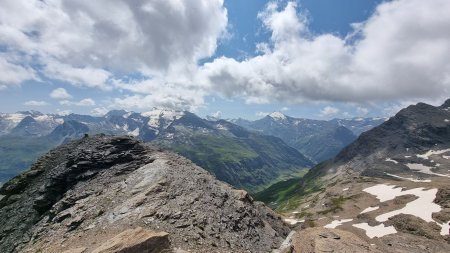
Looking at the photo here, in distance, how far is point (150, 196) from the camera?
47.3 m

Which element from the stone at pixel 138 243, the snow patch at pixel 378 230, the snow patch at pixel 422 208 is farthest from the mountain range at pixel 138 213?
the snow patch at pixel 422 208

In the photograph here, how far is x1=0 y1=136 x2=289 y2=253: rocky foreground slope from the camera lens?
39.8 m

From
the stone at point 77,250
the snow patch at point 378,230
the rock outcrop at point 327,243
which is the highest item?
the rock outcrop at point 327,243

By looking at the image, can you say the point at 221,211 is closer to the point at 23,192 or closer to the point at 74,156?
the point at 74,156

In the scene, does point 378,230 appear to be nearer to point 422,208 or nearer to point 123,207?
point 422,208

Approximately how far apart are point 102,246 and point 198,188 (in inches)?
773

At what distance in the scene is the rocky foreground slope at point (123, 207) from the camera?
39.8 metres

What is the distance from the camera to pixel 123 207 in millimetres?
45438

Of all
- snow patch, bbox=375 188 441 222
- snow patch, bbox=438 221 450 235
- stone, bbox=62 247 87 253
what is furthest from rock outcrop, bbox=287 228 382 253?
snow patch, bbox=375 188 441 222

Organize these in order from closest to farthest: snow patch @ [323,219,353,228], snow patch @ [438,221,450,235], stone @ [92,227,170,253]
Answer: stone @ [92,227,170,253] < snow patch @ [438,221,450,235] < snow patch @ [323,219,353,228]

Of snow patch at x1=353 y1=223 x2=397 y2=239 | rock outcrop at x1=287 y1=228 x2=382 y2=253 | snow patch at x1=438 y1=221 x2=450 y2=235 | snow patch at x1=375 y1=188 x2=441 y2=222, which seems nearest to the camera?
rock outcrop at x1=287 y1=228 x2=382 y2=253

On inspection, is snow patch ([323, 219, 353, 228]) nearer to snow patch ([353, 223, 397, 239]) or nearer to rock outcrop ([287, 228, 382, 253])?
snow patch ([353, 223, 397, 239])

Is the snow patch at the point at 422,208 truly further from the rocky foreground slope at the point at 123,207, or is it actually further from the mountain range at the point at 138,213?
the rocky foreground slope at the point at 123,207

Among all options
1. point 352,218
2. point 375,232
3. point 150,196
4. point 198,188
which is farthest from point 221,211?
point 352,218
